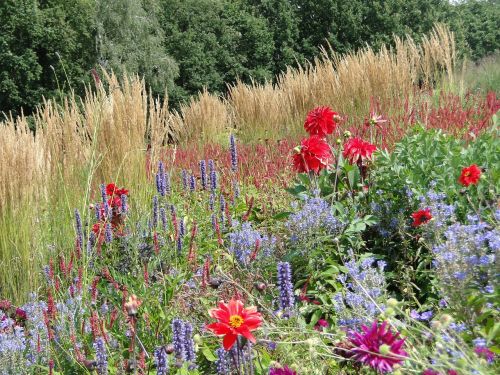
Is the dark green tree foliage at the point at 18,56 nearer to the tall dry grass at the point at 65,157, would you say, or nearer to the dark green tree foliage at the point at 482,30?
the tall dry grass at the point at 65,157

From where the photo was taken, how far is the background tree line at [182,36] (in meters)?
25.5

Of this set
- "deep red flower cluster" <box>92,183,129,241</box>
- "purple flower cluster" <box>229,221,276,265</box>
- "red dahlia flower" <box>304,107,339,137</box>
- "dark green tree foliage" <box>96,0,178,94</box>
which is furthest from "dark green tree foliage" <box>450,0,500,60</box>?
"purple flower cluster" <box>229,221,276,265</box>

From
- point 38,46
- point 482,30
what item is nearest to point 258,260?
point 38,46

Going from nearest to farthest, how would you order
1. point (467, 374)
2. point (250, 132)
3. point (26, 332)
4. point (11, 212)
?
1. point (467, 374)
2. point (26, 332)
3. point (11, 212)
4. point (250, 132)

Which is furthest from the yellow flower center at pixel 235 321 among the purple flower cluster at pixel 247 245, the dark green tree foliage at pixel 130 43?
the dark green tree foliage at pixel 130 43

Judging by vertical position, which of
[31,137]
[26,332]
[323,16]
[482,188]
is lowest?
[26,332]

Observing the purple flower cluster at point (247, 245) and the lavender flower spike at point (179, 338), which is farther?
the purple flower cluster at point (247, 245)

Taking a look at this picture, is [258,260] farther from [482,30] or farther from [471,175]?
[482,30]

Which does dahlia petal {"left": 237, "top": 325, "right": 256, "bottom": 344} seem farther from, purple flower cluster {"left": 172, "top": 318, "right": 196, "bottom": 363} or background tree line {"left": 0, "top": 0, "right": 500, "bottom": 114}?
background tree line {"left": 0, "top": 0, "right": 500, "bottom": 114}

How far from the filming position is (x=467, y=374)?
107 centimetres

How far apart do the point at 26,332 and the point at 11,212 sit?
3.37 ft

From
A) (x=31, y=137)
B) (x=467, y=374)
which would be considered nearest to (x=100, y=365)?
(x=467, y=374)

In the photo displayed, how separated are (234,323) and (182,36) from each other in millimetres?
30184

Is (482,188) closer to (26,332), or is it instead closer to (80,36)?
(26,332)
